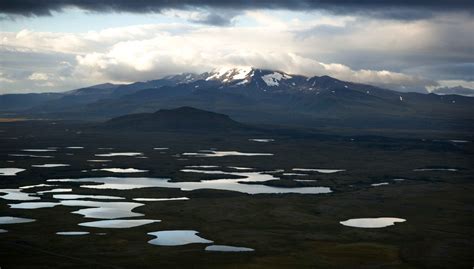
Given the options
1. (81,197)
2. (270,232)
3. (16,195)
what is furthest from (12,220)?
(270,232)

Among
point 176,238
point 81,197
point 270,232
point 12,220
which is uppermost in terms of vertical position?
point 12,220

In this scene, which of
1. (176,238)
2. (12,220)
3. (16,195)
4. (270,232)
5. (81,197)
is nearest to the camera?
(176,238)

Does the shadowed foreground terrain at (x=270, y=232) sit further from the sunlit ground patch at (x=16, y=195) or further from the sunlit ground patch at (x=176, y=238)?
the sunlit ground patch at (x=16, y=195)

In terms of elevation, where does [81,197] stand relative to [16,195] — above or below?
below

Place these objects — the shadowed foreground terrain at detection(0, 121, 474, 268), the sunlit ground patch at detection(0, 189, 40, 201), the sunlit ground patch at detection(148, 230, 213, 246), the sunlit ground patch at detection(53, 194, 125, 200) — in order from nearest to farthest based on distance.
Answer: the shadowed foreground terrain at detection(0, 121, 474, 268) → the sunlit ground patch at detection(148, 230, 213, 246) → the sunlit ground patch at detection(0, 189, 40, 201) → the sunlit ground patch at detection(53, 194, 125, 200)

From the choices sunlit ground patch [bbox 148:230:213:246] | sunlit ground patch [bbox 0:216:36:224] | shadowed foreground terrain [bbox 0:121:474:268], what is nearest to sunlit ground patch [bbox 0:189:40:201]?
shadowed foreground terrain [bbox 0:121:474:268]

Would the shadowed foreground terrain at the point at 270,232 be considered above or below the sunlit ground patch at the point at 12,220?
below

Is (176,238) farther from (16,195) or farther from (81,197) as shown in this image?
(16,195)

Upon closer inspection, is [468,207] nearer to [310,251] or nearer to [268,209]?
[268,209]

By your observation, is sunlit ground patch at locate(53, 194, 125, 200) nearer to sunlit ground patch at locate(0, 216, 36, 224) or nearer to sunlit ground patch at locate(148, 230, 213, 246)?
sunlit ground patch at locate(0, 216, 36, 224)

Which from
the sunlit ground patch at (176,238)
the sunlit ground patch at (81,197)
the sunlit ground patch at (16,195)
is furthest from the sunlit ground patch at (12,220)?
the sunlit ground patch at (81,197)

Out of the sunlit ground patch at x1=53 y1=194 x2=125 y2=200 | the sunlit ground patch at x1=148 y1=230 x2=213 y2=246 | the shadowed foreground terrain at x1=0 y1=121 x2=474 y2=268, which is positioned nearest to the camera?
the shadowed foreground terrain at x1=0 y1=121 x2=474 y2=268
